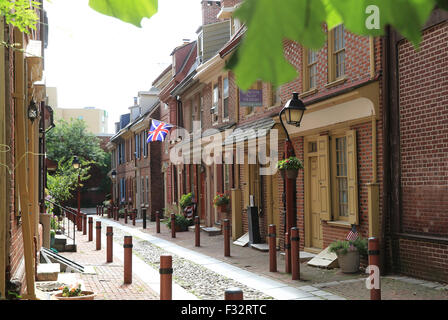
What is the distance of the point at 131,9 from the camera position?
0.71 metres

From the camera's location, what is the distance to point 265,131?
42.3 feet

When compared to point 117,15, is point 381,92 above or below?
above

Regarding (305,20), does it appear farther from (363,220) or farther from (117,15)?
(363,220)

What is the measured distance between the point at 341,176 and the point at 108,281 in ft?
17.8

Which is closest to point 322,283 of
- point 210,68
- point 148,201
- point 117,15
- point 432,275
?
point 432,275

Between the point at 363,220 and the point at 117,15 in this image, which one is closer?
the point at 117,15

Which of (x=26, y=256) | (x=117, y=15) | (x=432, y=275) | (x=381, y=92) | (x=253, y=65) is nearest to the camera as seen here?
(x=253, y=65)

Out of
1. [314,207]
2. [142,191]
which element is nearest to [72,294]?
[314,207]

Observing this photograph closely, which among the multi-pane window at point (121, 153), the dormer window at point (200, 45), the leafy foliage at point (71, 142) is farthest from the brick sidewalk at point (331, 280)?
the leafy foliage at point (71, 142)

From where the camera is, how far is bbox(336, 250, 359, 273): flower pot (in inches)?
381

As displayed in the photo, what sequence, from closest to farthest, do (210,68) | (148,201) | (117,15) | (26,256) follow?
(117,15) → (26,256) → (210,68) → (148,201)

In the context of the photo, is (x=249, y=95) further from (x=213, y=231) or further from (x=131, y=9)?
(x=213, y=231)

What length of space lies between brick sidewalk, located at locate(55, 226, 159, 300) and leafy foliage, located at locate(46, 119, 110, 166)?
30.2 metres
